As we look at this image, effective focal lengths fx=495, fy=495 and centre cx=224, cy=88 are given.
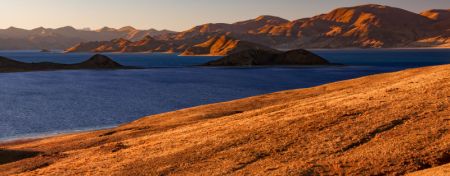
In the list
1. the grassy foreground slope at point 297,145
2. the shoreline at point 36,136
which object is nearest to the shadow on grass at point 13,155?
the grassy foreground slope at point 297,145

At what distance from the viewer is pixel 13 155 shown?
116 ft

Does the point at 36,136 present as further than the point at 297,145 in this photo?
Yes

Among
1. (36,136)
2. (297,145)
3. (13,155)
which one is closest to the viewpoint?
(297,145)

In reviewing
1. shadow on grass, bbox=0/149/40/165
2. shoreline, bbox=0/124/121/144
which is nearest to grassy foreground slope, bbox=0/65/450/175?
shadow on grass, bbox=0/149/40/165

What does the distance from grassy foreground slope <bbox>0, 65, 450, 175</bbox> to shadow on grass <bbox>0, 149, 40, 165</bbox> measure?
0.23 feet

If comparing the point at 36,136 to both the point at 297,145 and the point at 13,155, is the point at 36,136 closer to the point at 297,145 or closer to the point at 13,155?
the point at 13,155

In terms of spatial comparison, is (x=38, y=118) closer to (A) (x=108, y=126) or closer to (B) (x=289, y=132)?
(A) (x=108, y=126)

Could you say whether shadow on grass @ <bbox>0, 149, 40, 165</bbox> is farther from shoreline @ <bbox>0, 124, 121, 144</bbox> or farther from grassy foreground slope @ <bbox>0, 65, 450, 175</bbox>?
shoreline @ <bbox>0, 124, 121, 144</bbox>

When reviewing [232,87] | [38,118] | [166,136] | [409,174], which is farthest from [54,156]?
[232,87]

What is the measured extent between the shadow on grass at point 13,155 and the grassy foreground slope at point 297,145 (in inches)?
2.7

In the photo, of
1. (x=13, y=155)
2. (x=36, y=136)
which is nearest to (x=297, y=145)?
(x=13, y=155)

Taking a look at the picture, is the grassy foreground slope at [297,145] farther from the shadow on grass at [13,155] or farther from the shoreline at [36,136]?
the shoreline at [36,136]

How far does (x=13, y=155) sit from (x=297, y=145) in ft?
69.7

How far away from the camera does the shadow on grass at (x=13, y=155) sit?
34.4m
